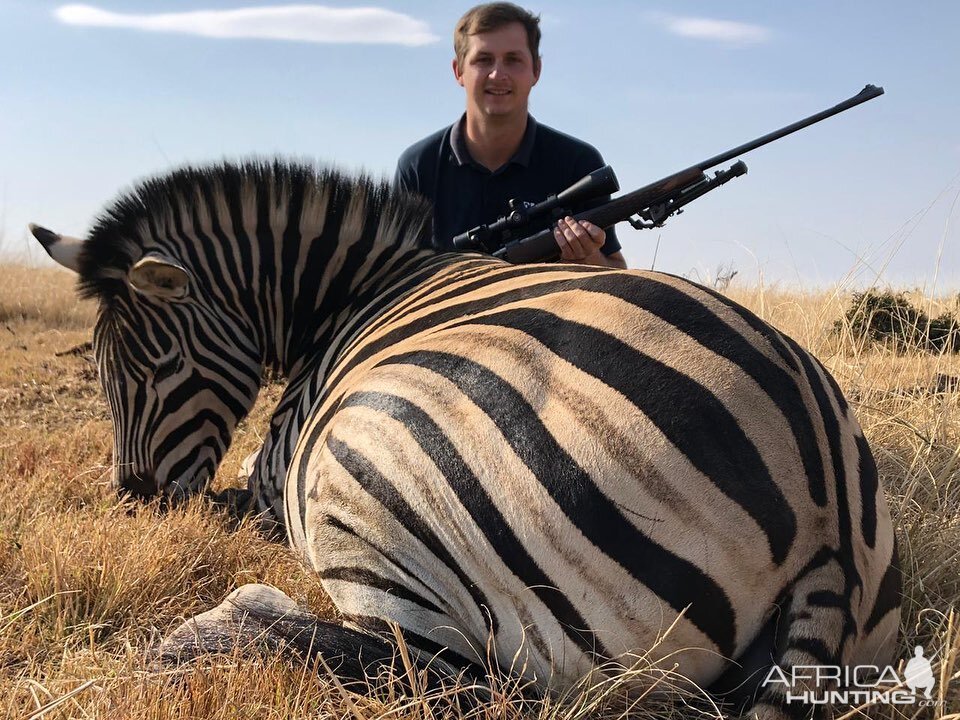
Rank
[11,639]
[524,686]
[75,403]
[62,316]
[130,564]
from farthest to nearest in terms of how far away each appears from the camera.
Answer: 1. [62,316]
2. [75,403]
3. [130,564]
4. [11,639]
5. [524,686]

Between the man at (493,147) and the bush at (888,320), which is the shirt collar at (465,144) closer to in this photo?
the man at (493,147)

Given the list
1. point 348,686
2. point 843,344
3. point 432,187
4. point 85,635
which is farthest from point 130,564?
point 843,344

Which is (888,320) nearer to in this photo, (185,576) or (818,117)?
(818,117)

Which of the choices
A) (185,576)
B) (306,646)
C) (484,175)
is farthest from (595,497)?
(484,175)

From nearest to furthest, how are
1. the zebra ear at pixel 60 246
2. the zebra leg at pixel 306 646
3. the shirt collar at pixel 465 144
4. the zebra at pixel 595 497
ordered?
the zebra at pixel 595 497, the zebra leg at pixel 306 646, the zebra ear at pixel 60 246, the shirt collar at pixel 465 144

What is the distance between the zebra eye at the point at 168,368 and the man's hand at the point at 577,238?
6.61 ft

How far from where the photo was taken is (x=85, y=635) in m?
2.70

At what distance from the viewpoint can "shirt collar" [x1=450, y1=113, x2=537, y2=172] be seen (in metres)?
5.46

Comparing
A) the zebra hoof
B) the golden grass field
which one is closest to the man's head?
the golden grass field

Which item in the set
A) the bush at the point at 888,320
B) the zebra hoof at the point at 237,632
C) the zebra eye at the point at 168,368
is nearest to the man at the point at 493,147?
the zebra eye at the point at 168,368

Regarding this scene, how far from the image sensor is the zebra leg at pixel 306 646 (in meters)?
2.12

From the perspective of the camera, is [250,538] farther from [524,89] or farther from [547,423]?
[524,89]

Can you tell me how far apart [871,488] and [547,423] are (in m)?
0.86

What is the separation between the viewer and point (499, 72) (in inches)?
210
